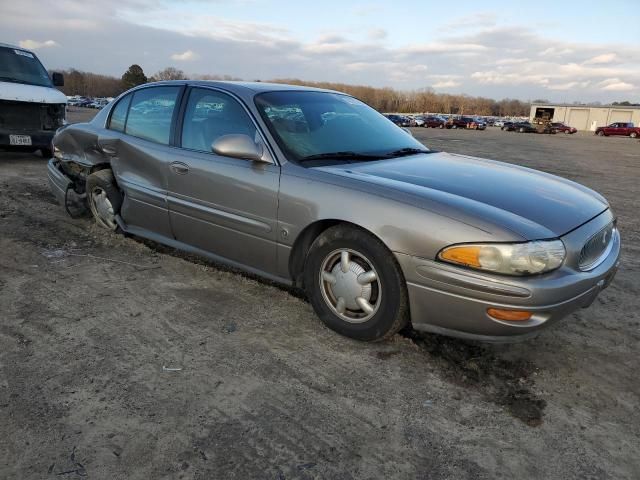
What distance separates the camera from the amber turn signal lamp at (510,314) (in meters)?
2.48

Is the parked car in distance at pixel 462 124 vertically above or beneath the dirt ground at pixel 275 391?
above

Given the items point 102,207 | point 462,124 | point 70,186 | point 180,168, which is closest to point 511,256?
point 180,168

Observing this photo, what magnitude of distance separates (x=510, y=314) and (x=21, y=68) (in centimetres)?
1049

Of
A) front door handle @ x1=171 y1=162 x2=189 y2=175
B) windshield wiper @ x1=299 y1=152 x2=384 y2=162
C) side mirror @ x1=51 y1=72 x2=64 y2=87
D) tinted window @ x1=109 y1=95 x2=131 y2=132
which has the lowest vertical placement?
front door handle @ x1=171 y1=162 x2=189 y2=175

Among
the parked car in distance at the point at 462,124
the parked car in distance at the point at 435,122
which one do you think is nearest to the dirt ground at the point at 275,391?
the parked car in distance at the point at 435,122

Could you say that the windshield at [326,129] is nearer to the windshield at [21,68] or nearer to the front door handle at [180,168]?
the front door handle at [180,168]

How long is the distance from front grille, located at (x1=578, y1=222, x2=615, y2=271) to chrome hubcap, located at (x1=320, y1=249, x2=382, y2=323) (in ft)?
3.77

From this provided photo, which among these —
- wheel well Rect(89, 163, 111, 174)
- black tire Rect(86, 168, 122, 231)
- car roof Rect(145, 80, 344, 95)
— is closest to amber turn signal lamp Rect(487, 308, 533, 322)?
→ car roof Rect(145, 80, 344, 95)

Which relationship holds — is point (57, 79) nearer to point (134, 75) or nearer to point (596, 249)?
point (596, 249)

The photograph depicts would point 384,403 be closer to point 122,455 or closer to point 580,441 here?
point 580,441

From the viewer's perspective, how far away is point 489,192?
9.72 feet

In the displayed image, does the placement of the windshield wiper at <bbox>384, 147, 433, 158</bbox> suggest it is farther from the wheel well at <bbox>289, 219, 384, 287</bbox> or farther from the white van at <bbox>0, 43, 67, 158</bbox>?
the white van at <bbox>0, 43, 67, 158</bbox>

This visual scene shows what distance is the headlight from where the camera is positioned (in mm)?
2461

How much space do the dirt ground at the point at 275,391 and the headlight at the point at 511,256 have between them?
0.65 m
